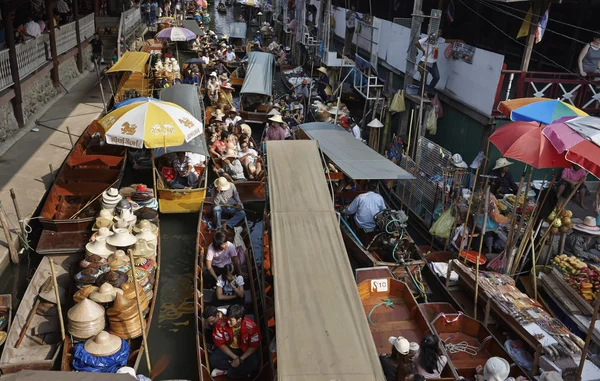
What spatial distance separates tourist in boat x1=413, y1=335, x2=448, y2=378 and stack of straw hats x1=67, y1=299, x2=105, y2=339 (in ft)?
13.9

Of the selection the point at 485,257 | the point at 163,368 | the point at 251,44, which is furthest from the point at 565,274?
the point at 251,44

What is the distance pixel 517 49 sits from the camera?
1717cm

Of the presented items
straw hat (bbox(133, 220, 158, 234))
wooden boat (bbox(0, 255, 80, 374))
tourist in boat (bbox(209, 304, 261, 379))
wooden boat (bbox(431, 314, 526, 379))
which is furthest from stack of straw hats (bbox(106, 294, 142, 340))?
wooden boat (bbox(431, 314, 526, 379))

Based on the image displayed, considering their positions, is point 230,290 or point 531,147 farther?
point 230,290

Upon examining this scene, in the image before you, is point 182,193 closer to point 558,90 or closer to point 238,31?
point 558,90

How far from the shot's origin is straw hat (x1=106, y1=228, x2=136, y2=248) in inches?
317

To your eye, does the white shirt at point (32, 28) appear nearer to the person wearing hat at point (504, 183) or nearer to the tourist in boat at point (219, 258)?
the tourist in boat at point (219, 258)

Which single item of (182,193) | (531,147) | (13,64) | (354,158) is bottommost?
(182,193)

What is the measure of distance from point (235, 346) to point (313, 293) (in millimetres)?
1758

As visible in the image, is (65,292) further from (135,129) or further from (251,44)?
(251,44)

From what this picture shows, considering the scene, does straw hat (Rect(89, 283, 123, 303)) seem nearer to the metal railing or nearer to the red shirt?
the red shirt

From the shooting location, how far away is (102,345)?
642 centimetres

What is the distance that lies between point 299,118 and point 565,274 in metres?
11.3

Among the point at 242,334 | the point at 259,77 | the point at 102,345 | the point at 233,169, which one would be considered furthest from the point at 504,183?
the point at 259,77
